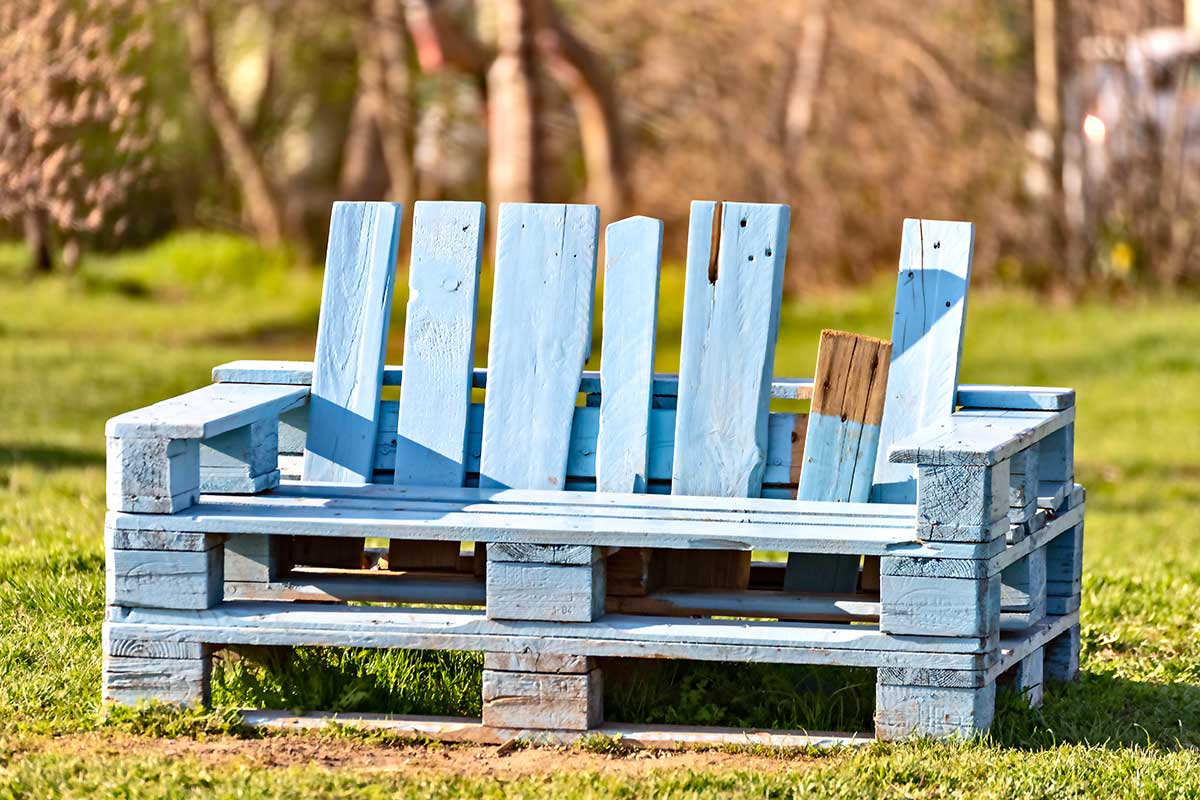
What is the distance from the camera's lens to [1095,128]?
952 cm

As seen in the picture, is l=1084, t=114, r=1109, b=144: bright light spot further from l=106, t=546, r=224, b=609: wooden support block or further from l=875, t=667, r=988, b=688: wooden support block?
l=106, t=546, r=224, b=609: wooden support block

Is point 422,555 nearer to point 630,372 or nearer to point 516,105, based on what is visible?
point 630,372

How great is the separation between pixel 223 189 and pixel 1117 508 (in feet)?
62.1

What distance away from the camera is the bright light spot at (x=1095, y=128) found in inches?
363

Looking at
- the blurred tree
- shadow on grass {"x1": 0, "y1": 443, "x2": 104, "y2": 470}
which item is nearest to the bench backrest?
the blurred tree

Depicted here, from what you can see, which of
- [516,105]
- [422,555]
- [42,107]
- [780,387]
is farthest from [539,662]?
[516,105]

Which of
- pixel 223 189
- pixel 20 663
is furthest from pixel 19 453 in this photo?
pixel 223 189

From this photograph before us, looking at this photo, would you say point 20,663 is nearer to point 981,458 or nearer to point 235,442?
point 235,442

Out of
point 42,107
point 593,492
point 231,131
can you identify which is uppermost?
point 231,131

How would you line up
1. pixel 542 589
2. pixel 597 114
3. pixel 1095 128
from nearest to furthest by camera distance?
pixel 542 589 → pixel 1095 128 → pixel 597 114

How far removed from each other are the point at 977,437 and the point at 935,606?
1.29ft

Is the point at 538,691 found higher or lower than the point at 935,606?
lower

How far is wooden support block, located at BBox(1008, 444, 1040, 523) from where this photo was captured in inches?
158

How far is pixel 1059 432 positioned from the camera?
4383mm
